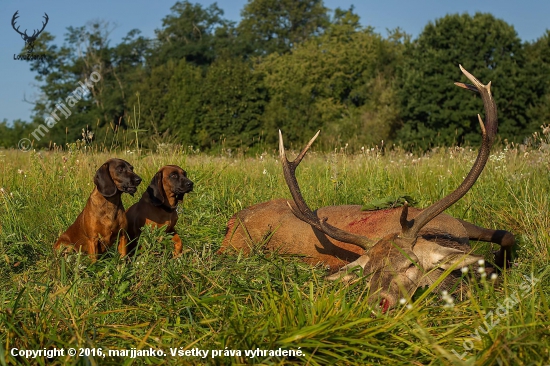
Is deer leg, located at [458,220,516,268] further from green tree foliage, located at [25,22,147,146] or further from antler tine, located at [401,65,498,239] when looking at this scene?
green tree foliage, located at [25,22,147,146]

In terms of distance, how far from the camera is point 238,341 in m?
2.68

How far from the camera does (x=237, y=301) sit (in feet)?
11.4

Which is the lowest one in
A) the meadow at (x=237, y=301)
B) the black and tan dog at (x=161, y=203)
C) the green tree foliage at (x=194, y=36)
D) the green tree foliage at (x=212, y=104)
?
the meadow at (x=237, y=301)

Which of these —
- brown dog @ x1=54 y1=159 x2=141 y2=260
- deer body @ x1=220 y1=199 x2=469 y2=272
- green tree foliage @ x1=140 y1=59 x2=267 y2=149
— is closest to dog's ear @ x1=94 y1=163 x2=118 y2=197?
brown dog @ x1=54 y1=159 x2=141 y2=260

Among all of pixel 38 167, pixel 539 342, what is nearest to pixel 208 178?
pixel 38 167

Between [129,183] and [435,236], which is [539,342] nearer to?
[435,236]

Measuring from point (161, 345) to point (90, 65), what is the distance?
42672 millimetres

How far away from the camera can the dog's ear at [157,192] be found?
514 cm

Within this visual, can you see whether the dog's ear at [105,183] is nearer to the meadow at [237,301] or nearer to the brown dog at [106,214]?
the brown dog at [106,214]

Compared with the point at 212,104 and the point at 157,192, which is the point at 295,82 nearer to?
the point at 212,104

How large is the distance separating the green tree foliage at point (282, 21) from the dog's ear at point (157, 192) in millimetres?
47527

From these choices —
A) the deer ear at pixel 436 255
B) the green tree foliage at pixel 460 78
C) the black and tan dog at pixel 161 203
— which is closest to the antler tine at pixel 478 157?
the deer ear at pixel 436 255

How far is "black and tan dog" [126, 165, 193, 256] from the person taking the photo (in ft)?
16.9

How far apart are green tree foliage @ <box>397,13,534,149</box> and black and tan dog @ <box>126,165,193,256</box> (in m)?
19.6
